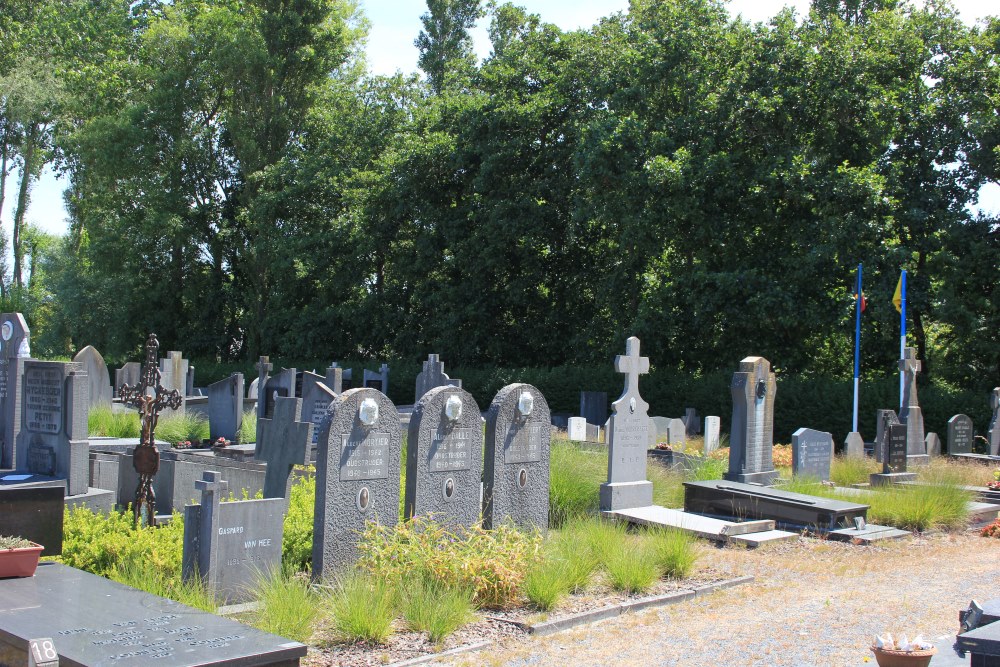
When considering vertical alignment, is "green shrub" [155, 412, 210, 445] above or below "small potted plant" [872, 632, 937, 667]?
above

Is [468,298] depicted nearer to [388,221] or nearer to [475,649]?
[388,221]

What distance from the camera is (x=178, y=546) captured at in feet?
26.4

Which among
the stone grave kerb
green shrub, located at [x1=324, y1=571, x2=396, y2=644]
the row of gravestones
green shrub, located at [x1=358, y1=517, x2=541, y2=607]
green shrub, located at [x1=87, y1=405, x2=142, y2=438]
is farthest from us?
green shrub, located at [x1=87, y1=405, x2=142, y2=438]

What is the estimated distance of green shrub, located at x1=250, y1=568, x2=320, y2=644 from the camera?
21.5 feet

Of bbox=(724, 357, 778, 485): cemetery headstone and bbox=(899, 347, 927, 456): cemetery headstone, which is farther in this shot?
bbox=(899, 347, 927, 456): cemetery headstone

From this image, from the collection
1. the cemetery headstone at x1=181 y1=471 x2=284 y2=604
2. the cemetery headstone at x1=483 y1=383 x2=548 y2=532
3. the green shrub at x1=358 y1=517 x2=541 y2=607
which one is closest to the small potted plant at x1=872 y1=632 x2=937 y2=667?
the green shrub at x1=358 y1=517 x2=541 y2=607

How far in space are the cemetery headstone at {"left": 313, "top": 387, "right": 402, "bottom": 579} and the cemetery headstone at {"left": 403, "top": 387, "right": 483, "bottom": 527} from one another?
0.88 feet

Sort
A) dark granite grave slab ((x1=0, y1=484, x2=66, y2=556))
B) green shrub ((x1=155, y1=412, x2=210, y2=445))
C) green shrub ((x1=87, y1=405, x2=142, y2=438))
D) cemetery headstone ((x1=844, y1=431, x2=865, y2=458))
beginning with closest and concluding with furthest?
dark granite grave slab ((x1=0, y1=484, x2=66, y2=556))
green shrub ((x1=87, y1=405, x2=142, y2=438))
green shrub ((x1=155, y1=412, x2=210, y2=445))
cemetery headstone ((x1=844, y1=431, x2=865, y2=458))

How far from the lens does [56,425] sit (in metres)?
11.3

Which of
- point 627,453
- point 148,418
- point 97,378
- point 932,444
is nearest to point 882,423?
point 932,444

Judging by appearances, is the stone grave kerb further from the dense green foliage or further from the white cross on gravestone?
the dense green foliage

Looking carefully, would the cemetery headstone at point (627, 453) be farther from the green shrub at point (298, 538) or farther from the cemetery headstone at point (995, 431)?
the cemetery headstone at point (995, 431)

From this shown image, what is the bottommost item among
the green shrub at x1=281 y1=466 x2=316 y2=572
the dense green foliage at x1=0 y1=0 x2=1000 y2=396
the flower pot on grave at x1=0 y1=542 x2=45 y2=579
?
the green shrub at x1=281 y1=466 x2=316 y2=572

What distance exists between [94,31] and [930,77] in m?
36.1
